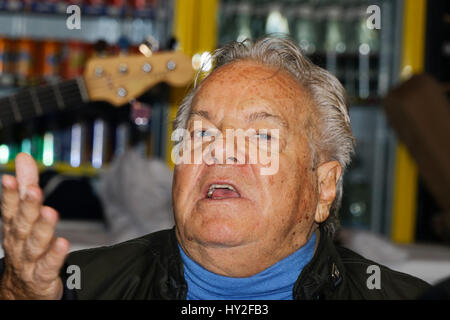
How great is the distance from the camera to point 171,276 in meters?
0.73

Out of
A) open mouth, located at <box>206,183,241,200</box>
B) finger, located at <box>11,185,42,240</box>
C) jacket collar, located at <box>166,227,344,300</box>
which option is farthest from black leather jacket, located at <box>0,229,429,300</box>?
finger, located at <box>11,185,42,240</box>

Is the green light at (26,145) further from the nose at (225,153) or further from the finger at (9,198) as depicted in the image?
the finger at (9,198)

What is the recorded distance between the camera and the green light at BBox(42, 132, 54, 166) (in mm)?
2764

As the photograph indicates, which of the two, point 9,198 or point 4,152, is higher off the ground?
point 9,198

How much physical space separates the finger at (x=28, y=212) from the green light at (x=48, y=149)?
2339 mm

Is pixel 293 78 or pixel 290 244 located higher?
pixel 293 78

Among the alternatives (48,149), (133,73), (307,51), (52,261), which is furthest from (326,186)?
(48,149)

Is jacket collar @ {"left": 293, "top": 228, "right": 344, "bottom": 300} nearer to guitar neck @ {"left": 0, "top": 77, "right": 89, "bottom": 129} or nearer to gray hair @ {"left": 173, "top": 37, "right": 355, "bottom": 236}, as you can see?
gray hair @ {"left": 173, "top": 37, "right": 355, "bottom": 236}

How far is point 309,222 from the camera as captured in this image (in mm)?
765

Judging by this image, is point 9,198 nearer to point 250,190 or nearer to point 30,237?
point 30,237

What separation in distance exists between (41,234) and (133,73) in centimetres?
109
